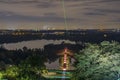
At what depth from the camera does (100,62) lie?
80.3ft

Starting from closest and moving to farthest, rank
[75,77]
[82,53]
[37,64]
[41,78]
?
[82,53]
[75,77]
[41,78]
[37,64]

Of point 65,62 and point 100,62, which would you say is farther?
point 65,62

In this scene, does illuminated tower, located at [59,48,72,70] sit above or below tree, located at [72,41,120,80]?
below

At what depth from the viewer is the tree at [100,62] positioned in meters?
23.8

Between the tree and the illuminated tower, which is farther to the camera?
the illuminated tower

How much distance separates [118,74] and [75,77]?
19.0 feet

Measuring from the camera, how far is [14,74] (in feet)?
119

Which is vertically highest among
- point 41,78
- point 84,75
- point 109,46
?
point 109,46

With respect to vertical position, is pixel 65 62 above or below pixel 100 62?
below

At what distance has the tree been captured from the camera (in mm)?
23750

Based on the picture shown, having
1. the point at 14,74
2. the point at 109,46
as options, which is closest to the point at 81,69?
the point at 109,46

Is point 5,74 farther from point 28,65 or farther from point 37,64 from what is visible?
point 37,64

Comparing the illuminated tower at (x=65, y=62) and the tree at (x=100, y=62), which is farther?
the illuminated tower at (x=65, y=62)

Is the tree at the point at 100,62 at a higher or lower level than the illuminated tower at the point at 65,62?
higher
